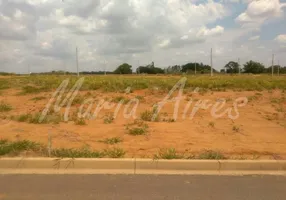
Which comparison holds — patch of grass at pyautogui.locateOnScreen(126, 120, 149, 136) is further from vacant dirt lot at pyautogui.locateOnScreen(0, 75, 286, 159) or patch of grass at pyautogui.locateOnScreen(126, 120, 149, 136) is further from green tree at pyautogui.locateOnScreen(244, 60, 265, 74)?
green tree at pyautogui.locateOnScreen(244, 60, 265, 74)

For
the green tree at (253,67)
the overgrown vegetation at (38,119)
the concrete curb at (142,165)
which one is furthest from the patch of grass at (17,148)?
the green tree at (253,67)

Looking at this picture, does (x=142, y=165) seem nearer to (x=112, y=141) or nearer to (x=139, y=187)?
(x=139, y=187)

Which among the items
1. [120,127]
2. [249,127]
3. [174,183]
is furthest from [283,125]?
[174,183]

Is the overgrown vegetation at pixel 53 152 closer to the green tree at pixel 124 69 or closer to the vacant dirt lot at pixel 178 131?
the vacant dirt lot at pixel 178 131

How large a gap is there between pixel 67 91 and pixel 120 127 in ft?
28.3

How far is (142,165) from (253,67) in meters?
60.6

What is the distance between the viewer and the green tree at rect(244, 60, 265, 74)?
2282 inches

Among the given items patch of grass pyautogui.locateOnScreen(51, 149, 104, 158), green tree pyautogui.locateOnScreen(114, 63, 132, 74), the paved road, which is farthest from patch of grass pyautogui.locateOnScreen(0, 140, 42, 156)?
green tree pyautogui.locateOnScreen(114, 63, 132, 74)

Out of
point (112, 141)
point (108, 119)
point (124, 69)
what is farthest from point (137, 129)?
point (124, 69)

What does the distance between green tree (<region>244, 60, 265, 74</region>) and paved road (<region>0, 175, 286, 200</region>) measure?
59843mm

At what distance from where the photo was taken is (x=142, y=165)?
4.02 meters

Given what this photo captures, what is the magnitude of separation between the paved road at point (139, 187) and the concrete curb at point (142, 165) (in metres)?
0.25

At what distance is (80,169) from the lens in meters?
3.97

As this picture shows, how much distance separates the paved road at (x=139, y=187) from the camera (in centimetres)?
318
